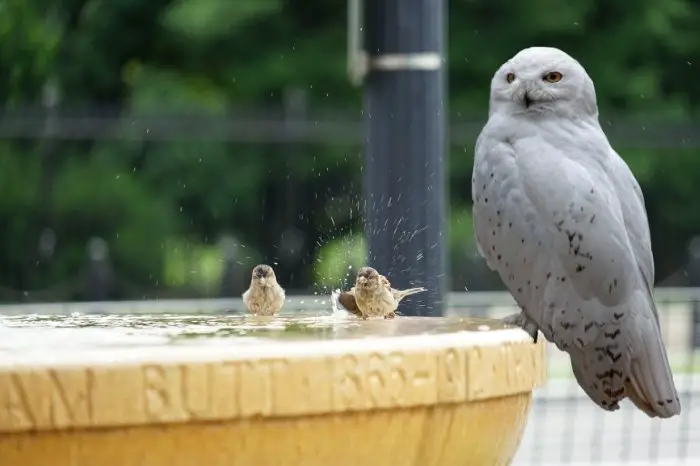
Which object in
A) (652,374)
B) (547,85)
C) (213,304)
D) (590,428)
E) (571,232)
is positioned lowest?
(590,428)

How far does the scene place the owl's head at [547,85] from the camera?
2.93m

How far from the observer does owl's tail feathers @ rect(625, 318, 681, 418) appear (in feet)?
8.96

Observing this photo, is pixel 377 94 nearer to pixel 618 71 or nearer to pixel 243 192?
pixel 243 192

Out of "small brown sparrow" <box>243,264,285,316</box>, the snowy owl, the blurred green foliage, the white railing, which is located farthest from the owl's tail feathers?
the blurred green foliage

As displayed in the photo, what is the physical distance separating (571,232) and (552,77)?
1.18 ft

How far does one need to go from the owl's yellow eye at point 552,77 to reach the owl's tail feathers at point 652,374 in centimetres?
54

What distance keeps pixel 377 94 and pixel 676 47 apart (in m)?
13.2

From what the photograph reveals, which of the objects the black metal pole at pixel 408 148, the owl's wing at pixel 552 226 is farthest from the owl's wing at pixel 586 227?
the black metal pole at pixel 408 148

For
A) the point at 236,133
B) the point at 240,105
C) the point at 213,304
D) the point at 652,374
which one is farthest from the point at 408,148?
the point at 240,105

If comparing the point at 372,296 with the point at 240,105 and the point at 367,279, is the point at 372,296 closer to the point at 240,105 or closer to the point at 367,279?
the point at 367,279

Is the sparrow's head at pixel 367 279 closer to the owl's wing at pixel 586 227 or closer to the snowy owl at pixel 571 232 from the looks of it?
the snowy owl at pixel 571 232

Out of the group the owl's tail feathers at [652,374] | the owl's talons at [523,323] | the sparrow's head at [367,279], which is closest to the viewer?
the owl's tail feathers at [652,374]

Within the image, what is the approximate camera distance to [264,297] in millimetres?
3689

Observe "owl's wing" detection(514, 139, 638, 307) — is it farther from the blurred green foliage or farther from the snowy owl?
the blurred green foliage
